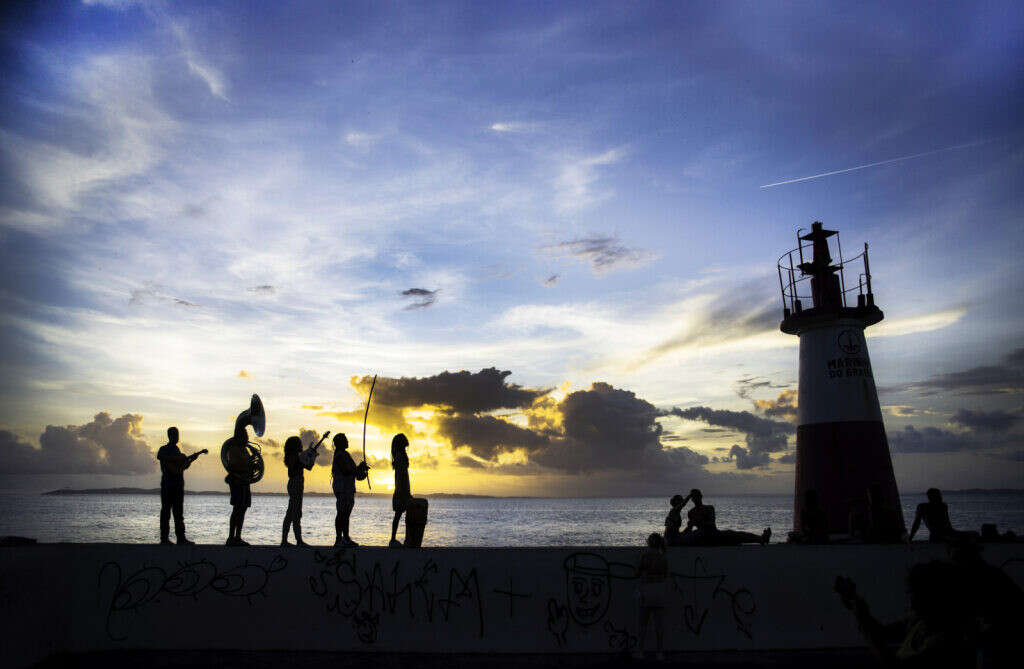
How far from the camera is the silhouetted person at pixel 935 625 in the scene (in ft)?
13.1

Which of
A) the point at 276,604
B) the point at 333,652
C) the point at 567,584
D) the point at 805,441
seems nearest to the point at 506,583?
the point at 567,584

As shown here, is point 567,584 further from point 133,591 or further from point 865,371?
point 865,371

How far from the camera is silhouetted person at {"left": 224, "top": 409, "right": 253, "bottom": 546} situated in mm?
10867

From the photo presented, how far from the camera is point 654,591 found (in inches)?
354

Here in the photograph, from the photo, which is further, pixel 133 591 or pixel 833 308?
pixel 833 308

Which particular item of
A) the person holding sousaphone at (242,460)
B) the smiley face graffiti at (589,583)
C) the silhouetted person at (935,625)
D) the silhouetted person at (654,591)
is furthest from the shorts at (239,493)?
the silhouetted person at (935,625)

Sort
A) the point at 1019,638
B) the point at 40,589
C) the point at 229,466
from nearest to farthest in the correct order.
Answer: the point at 1019,638
the point at 40,589
the point at 229,466

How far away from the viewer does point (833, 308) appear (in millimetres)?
17062

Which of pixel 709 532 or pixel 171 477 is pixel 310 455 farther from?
pixel 709 532

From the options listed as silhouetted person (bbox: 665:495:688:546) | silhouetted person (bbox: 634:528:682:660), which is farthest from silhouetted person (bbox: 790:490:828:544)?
silhouetted person (bbox: 634:528:682:660)

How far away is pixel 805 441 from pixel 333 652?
41.9 feet

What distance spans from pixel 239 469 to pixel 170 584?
2189 millimetres

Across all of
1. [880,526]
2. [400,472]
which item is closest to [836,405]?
[880,526]

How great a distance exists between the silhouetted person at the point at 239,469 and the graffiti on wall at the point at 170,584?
1.27 m
